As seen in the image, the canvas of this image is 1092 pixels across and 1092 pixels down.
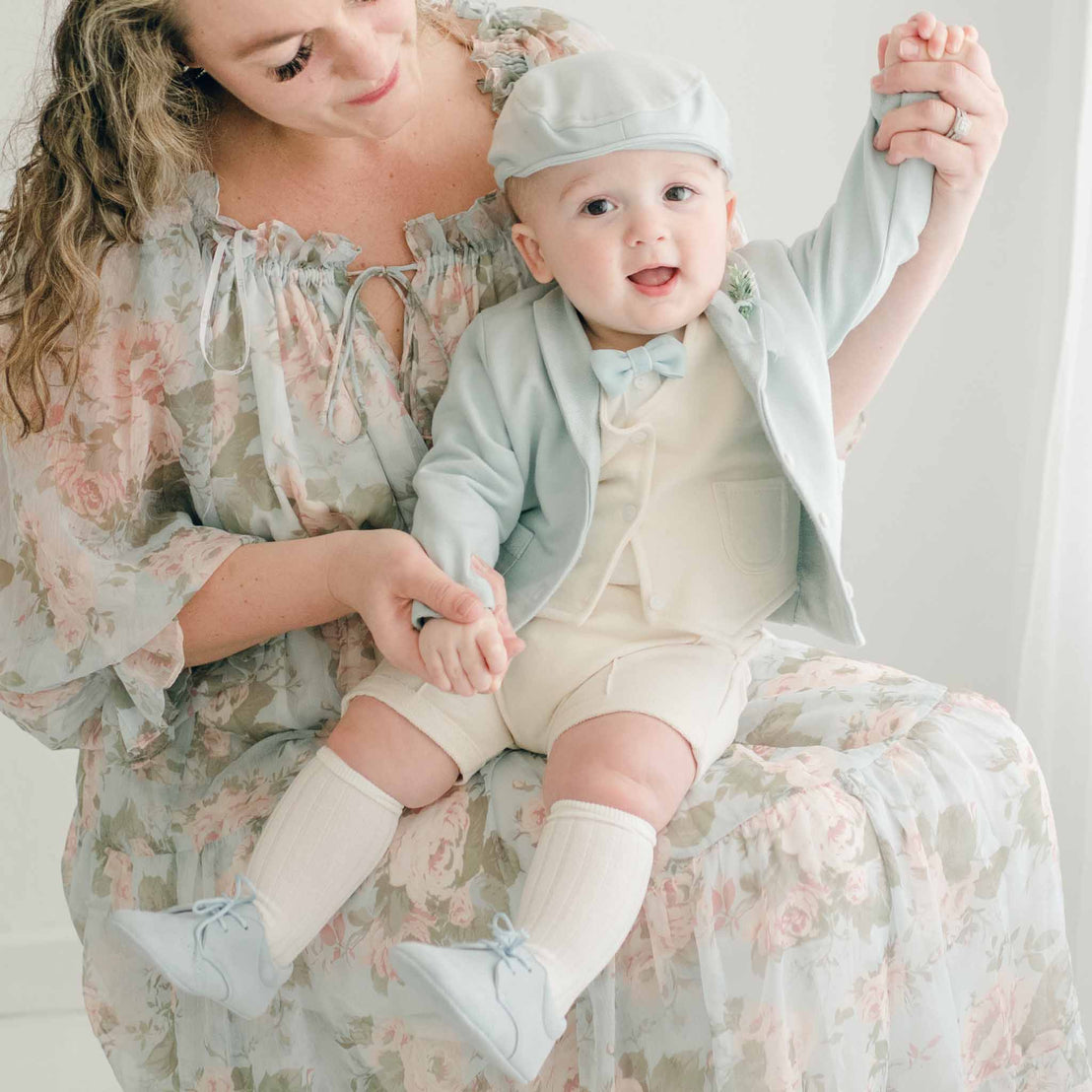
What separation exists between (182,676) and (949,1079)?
855 millimetres

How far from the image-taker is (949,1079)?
1237 millimetres

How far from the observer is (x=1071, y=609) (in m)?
1.96

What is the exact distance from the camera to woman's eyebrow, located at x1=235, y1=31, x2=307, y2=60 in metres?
1.28

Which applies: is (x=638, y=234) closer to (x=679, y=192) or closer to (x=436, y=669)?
(x=679, y=192)

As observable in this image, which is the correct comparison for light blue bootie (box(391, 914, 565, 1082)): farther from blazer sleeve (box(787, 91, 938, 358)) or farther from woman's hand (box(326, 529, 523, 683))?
blazer sleeve (box(787, 91, 938, 358))

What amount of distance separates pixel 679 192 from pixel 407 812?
0.63 meters

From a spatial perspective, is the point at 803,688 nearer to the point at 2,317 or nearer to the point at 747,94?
the point at 2,317

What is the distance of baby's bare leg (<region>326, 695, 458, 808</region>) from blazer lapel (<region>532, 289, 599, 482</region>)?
0.95ft

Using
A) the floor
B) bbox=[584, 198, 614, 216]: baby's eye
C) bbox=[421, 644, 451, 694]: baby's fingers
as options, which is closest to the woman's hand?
bbox=[421, 644, 451, 694]: baby's fingers

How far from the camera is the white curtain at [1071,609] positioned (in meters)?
1.90

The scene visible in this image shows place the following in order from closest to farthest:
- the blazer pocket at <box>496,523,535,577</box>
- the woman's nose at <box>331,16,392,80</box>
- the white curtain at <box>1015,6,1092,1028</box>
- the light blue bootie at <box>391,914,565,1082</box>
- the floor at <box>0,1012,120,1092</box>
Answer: the light blue bootie at <box>391,914,565,1082</box> < the woman's nose at <box>331,16,392,80</box> < the blazer pocket at <box>496,523,535,577</box> < the white curtain at <box>1015,6,1092,1028</box> < the floor at <box>0,1012,120,1092</box>

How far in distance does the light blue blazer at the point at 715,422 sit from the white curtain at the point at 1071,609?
0.63 m

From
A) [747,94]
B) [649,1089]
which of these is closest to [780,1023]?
[649,1089]

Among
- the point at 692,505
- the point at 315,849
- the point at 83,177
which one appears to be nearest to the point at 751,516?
the point at 692,505
